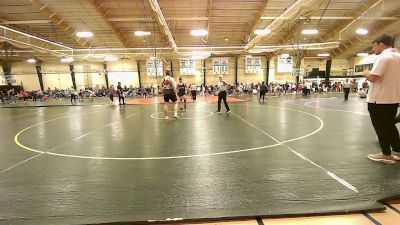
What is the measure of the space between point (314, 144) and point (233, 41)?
941 inches

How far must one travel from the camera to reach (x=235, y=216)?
96.3 inches

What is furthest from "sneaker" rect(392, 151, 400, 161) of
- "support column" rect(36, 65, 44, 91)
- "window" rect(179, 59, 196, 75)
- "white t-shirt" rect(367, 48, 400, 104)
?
"support column" rect(36, 65, 44, 91)

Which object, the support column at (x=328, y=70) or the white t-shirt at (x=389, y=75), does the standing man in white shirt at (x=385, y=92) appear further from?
the support column at (x=328, y=70)

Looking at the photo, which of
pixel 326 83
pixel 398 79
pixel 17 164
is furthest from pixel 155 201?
pixel 326 83

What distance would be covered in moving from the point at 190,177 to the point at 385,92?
2.88 meters

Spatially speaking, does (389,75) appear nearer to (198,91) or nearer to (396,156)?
(396,156)

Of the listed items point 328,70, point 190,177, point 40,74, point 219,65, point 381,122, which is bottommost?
point 190,177

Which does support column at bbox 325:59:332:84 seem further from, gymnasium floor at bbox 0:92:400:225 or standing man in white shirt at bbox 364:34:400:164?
standing man in white shirt at bbox 364:34:400:164

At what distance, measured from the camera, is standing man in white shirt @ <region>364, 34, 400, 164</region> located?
3.56m

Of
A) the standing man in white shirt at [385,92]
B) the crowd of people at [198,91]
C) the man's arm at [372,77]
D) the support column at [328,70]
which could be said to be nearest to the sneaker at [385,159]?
the standing man in white shirt at [385,92]

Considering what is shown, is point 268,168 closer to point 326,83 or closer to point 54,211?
point 54,211

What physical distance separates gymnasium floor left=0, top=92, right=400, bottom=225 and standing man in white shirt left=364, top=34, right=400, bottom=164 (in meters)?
0.41

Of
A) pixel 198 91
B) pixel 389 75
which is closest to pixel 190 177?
pixel 389 75

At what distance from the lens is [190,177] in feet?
11.6
